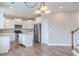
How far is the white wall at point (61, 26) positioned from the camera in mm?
1999

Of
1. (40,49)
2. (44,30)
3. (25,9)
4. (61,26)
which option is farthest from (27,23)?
(61,26)

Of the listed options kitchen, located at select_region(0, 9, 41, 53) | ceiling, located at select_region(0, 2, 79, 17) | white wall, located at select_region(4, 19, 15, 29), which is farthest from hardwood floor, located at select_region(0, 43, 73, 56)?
ceiling, located at select_region(0, 2, 79, 17)

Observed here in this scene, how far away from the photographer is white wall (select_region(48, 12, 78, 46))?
6.56 feet

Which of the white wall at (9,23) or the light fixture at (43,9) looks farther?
the white wall at (9,23)

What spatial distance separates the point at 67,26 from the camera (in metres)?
2.06

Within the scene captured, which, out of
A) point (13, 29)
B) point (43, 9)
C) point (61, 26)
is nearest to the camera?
point (43, 9)

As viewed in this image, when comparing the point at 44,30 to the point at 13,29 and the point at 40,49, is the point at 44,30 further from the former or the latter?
the point at 13,29

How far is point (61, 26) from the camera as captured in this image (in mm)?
2123

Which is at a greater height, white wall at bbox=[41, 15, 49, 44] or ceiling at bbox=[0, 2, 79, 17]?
ceiling at bbox=[0, 2, 79, 17]

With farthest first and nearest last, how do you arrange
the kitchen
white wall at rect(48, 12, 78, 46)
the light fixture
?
white wall at rect(48, 12, 78, 46), the kitchen, the light fixture

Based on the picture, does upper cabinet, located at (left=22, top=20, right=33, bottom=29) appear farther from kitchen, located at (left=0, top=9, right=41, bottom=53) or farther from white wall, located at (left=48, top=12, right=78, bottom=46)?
white wall, located at (left=48, top=12, right=78, bottom=46)

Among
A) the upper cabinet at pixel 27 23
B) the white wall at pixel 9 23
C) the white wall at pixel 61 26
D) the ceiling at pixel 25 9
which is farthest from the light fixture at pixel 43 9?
the white wall at pixel 9 23

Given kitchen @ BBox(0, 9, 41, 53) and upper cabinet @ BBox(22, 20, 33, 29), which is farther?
upper cabinet @ BBox(22, 20, 33, 29)

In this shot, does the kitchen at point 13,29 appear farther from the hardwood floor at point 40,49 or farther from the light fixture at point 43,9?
the light fixture at point 43,9
